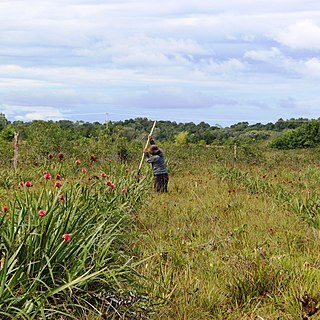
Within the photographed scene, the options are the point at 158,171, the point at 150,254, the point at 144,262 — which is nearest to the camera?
the point at 144,262

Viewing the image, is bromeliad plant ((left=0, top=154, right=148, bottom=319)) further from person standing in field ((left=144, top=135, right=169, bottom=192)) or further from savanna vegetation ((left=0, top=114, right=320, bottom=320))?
person standing in field ((left=144, top=135, right=169, bottom=192))

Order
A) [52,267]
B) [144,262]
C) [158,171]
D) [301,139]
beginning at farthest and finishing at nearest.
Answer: [301,139], [158,171], [144,262], [52,267]

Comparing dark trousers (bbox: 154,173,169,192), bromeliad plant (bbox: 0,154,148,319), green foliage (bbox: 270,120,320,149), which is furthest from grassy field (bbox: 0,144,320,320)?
green foliage (bbox: 270,120,320,149)

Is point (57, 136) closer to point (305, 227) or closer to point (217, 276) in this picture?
point (305, 227)

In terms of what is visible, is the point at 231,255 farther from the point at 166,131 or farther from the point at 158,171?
the point at 166,131

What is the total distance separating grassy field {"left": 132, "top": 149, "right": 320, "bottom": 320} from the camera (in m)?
4.21

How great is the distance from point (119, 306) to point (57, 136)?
56.9ft

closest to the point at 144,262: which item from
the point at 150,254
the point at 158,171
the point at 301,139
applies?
the point at 150,254

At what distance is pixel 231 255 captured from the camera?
5.69 meters

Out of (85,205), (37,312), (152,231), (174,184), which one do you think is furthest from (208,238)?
(174,184)

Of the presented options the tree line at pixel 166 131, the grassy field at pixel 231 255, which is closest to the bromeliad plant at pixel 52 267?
the grassy field at pixel 231 255

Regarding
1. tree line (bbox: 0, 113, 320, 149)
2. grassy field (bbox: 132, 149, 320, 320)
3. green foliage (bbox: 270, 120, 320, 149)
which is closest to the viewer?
grassy field (bbox: 132, 149, 320, 320)

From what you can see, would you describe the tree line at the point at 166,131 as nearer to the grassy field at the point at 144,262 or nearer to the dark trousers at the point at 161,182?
the dark trousers at the point at 161,182

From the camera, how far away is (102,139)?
65.2 ft
